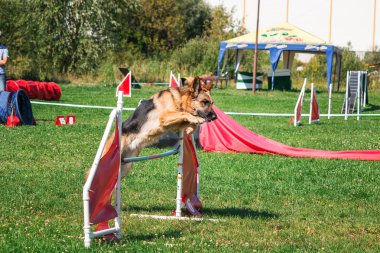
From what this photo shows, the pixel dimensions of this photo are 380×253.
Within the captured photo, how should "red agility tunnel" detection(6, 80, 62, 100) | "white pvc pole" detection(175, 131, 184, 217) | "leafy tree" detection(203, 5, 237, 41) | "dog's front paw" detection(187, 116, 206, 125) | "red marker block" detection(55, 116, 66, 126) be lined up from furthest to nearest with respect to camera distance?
1. "leafy tree" detection(203, 5, 237, 41)
2. "red agility tunnel" detection(6, 80, 62, 100)
3. "red marker block" detection(55, 116, 66, 126)
4. "white pvc pole" detection(175, 131, 184, 217)
5. "dog's front paw" detection(187, 116, 206, 125)

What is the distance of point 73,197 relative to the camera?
332 inches

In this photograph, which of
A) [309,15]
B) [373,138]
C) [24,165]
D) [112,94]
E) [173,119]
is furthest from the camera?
[309,15]

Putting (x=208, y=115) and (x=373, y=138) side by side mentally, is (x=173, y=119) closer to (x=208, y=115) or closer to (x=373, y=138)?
(x=208, y=115)

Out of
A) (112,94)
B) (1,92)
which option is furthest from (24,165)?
(112,94)

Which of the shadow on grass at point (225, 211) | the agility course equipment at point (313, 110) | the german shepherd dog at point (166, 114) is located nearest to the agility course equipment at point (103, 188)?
the german shepherd dog at point (166, 114)

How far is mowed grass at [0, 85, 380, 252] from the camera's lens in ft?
20.7

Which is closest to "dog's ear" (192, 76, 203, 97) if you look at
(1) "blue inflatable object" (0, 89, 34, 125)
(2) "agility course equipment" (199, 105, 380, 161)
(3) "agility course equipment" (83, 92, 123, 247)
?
(3) "agility course equipment" (83, 92, 123, 247)

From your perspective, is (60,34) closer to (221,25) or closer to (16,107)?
(221,25)

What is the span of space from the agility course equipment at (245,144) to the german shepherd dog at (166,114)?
498cm

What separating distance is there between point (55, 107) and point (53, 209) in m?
15.1

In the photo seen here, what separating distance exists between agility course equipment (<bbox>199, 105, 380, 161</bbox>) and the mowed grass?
1.04ft

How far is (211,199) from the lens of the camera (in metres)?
8.80

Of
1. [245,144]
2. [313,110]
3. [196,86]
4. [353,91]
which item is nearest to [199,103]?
[196,86]

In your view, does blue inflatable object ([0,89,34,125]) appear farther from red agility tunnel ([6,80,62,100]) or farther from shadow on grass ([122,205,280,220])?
shadow on grass ([122,205,280,220])
